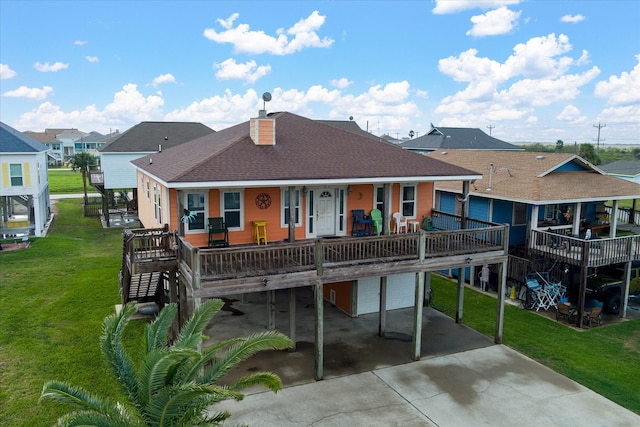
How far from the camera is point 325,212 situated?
55.5ft

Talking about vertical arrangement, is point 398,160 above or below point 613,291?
above

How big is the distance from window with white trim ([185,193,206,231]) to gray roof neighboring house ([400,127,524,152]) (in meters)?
39.6

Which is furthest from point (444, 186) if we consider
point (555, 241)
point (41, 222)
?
point (41, 222)

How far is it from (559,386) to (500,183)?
10833 mm

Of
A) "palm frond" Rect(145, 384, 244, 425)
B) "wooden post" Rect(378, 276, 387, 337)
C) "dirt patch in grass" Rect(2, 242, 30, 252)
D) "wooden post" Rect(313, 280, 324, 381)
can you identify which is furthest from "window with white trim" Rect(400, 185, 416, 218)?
"dirt patch in grass" Rect(2, 242, 30, 252)

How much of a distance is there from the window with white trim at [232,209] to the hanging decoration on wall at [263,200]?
1.90ft

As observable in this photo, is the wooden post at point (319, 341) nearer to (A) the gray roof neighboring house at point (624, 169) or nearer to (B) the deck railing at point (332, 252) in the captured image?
(B) the deck railing at point (332, 252)

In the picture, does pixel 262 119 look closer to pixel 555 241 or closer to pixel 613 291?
pixel 555 241

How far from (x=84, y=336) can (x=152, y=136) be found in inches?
1019

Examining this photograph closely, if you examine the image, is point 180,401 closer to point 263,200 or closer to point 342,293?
point 263,200

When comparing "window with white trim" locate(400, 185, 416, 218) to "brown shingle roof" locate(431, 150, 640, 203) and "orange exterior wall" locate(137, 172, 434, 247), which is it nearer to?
"orange exterior wall" locate(137, 172, 434, 247)

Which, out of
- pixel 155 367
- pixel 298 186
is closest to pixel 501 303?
pixel 298 186

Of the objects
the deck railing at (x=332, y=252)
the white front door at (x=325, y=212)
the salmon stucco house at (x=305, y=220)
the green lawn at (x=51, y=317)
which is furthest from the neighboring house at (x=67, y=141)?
the deck railing at (x=332, y=252)

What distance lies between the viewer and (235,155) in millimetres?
14953
